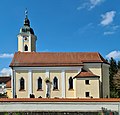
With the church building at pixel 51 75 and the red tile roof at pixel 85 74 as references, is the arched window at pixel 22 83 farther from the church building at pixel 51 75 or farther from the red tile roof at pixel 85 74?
the red tile roof at pixel 85 74

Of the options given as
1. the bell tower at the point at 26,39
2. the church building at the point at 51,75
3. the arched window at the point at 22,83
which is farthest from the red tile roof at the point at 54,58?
the bell tower at the point at 26,39

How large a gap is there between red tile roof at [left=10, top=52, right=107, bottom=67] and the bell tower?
62.6 ft

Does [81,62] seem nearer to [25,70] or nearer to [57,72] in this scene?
[57,72]

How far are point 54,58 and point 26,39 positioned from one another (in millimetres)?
22067

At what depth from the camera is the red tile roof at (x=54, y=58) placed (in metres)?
50.4

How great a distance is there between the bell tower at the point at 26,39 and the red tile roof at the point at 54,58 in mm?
19066

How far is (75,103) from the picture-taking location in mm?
30266

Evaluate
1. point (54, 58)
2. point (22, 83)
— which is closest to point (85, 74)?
point (54, 58)

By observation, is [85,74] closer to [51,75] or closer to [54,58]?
[51,75]

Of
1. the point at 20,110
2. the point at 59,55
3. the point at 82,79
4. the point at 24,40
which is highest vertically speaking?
the point at 24,40

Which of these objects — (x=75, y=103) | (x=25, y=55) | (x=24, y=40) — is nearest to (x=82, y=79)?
(x=25, y=55)

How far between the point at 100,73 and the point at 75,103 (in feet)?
68.1

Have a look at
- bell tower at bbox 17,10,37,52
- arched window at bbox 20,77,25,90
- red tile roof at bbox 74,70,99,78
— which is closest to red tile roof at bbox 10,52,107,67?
red tile roof at bbox 74,70,99,78

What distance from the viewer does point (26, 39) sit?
7250cm
